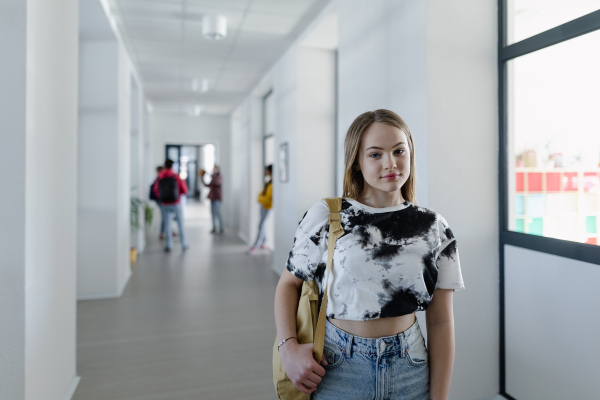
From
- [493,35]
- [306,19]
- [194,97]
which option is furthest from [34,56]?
[194,97]

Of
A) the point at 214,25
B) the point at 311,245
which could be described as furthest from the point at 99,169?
the point at 311,245

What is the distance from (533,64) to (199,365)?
2.79 meters

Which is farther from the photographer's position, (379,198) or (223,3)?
(223,3)

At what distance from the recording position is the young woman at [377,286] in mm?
A: 1044

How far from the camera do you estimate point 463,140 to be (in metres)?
2.28

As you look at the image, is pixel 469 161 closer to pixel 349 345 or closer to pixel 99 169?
pixel 349 345

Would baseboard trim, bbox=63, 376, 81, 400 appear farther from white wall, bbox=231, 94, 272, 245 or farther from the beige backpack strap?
white wall, bbox=231, 94, 272, 245

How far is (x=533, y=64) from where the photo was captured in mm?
2152

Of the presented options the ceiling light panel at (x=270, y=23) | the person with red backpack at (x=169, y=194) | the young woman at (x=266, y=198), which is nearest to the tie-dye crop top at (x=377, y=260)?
the ceiling light panel at (x=270, y=23)

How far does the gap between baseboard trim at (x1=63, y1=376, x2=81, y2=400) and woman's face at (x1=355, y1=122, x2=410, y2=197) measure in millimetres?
2371

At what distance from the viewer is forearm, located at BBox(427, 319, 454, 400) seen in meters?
1.12

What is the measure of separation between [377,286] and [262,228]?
6.07 metres

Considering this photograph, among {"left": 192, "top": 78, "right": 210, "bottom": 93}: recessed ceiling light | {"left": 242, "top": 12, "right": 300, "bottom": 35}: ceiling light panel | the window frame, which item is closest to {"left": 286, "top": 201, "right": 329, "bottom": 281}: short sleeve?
the window frame

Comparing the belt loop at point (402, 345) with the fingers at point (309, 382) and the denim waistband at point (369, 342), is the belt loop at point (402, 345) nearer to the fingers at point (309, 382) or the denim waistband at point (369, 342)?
the denim waistband at point (369, 342)
